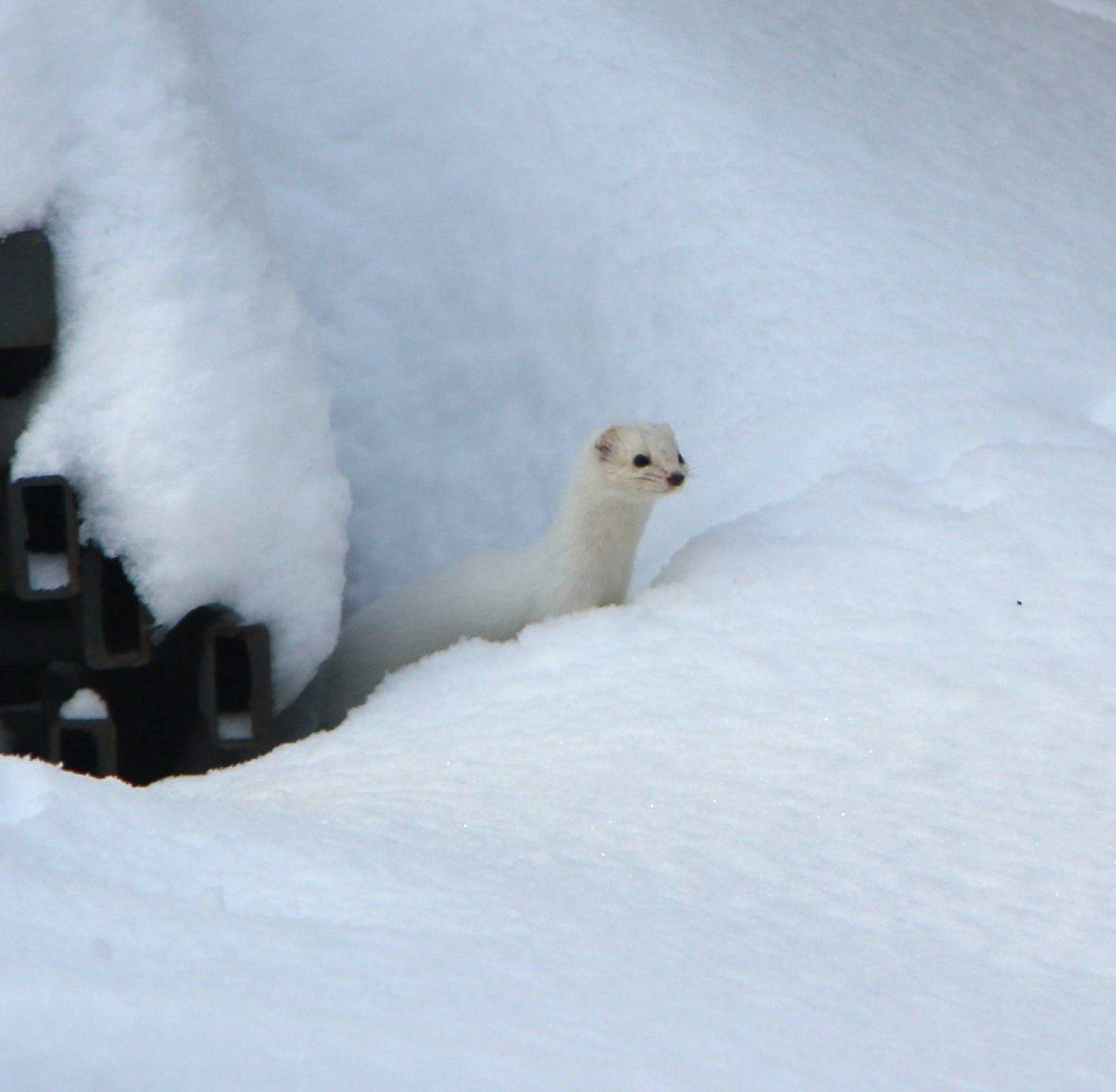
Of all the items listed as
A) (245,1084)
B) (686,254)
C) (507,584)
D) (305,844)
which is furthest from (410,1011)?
(686,254)

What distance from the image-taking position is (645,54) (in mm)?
4293

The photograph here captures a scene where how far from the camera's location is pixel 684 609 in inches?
117

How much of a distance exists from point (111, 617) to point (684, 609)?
1.17m

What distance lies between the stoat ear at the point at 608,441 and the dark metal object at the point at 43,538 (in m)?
1.13

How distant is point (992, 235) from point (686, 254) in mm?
788

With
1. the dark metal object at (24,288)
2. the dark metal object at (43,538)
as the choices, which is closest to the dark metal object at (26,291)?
the dark metal object at (24,288)

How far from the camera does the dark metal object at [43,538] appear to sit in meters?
2.80

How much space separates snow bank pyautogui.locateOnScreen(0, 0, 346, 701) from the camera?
2816 millimetres

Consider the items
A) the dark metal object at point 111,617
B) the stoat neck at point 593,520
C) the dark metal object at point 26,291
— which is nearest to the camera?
the dark metal object at point 26,291

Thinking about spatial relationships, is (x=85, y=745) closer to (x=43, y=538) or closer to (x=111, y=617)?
(x=111, y=617)

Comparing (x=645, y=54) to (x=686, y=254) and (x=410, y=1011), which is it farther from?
(x=410, y=1011)

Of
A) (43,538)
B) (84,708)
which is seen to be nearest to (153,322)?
(43,538)

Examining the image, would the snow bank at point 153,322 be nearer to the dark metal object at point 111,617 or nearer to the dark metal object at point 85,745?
the dark metal object at point 111,617

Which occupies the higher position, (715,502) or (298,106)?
(298,106)
